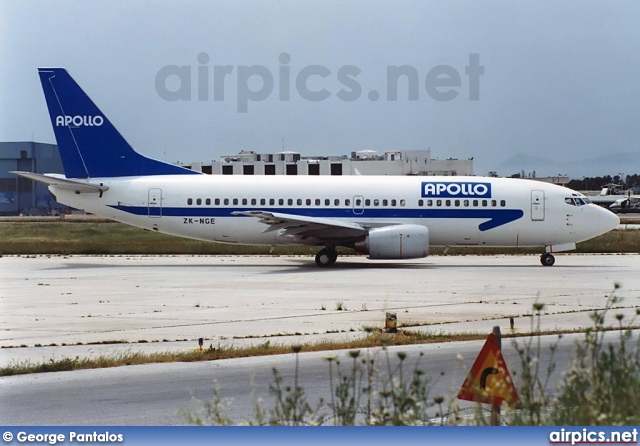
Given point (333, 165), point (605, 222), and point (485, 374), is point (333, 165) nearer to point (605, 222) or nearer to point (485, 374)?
point (605, 222)

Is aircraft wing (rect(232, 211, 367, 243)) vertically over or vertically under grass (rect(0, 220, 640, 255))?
over

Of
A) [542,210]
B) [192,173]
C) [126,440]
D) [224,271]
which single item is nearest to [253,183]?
[192,173]

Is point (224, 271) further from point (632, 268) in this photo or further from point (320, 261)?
point (632, 268)

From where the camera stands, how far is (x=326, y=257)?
116 feet

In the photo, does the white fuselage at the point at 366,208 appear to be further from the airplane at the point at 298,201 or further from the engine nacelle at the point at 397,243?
the engine nacelle at the point at 397,243

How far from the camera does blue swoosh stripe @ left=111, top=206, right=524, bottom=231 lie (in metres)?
35.3

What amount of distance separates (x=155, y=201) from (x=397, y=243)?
9526 mm

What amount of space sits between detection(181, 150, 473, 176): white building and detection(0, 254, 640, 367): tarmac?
45832 mm

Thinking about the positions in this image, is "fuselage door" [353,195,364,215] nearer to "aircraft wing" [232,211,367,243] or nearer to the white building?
"aircraft wing" [232,211,367,243]

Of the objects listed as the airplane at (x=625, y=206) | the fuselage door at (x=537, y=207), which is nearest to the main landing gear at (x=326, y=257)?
the fuselage door at (x=537, y=207)

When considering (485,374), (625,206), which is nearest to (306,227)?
(485,374)

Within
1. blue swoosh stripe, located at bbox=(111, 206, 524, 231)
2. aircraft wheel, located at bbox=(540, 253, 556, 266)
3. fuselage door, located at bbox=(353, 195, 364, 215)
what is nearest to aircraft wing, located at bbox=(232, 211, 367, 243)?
blue swoosh stripe, located at bbox=(111, 206, 524, 231)

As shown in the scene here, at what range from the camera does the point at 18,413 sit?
406 inches

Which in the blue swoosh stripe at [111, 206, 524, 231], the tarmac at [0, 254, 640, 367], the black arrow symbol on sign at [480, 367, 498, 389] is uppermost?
the blue swoosh stripe at [111, 206, 524, 231]
